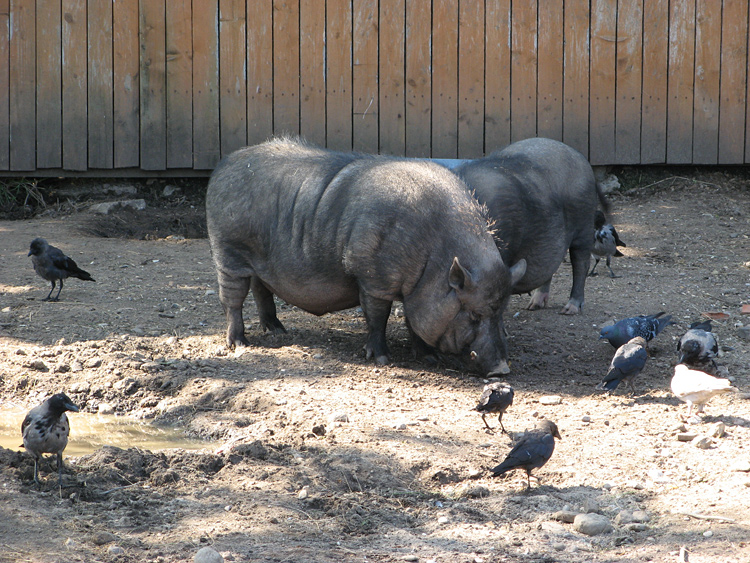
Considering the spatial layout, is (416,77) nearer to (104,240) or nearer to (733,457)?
(104,240)

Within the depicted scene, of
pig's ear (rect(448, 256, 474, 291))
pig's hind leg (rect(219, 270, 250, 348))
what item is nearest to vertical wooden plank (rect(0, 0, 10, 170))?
pig's hind leg (rect(219, 270, 250, 348))

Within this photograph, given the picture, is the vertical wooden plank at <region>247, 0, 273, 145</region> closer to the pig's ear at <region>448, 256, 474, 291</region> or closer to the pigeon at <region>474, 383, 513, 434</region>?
the pig's ear at <region>448, 256, 474, 291</region>

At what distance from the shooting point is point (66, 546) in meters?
3.38

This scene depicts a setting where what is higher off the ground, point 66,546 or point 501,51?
point 501,51

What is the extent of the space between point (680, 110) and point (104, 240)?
6670 millimetres

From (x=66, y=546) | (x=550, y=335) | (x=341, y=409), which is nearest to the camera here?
(x=66, y=546)

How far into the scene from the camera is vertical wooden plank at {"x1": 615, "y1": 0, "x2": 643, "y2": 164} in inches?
399

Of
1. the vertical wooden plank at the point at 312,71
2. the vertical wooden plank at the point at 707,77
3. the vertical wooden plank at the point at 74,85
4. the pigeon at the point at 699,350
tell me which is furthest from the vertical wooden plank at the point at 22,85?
the vertical wooden plank at the point at 707,77

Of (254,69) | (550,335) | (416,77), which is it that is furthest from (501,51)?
(550,335)

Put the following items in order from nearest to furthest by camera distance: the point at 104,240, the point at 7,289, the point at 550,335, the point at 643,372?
the point at 643,372
the point at 550,335
the point at 7,289
the point at 104,240

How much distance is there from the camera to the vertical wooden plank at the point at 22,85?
9.62 metres

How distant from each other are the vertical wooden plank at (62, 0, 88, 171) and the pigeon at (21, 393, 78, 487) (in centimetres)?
631

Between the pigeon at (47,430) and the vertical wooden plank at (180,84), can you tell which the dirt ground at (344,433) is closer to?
the pigeon at (47,430)

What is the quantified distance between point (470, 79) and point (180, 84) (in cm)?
329
